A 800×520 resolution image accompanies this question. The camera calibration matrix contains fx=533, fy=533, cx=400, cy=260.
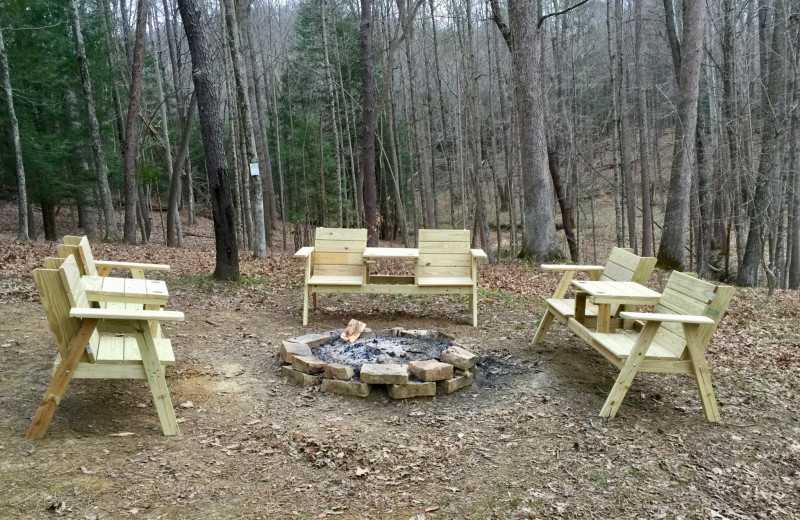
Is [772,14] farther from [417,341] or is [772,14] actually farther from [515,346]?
[417,341]

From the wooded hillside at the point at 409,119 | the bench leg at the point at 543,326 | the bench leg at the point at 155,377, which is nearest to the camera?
the bench leg at the point at 155,377

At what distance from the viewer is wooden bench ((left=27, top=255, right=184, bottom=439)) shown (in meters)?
3.01

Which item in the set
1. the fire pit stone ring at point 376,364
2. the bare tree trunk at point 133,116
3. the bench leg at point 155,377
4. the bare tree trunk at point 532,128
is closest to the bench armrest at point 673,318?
the fire pit stone ring at point 376,364

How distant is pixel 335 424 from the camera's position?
372cm

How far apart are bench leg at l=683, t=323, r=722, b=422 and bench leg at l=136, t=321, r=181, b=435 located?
139 inches

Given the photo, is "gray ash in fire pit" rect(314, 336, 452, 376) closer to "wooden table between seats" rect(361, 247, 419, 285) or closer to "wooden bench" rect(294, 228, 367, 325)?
"wooden table between seats" rect(361, 247, 419, 285)

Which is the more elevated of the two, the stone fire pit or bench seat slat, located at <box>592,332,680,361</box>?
bench seat slat, located at <box>592,332,680,361</box>

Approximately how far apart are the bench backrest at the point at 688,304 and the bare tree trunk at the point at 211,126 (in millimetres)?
5605

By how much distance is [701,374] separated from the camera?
12.6 feet

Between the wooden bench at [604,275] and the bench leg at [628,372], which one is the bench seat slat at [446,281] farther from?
the bench leg at [628,372]

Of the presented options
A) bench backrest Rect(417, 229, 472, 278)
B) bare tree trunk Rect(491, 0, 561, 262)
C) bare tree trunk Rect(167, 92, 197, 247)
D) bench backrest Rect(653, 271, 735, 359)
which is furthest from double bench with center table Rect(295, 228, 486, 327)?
bare tree trunk Rect(167, 92, 197, 247)

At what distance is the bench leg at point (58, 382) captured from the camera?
3.10 m

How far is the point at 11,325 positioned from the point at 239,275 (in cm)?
312

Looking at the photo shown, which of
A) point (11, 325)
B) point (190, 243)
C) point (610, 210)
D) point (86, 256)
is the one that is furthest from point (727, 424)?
point (610, 210)
